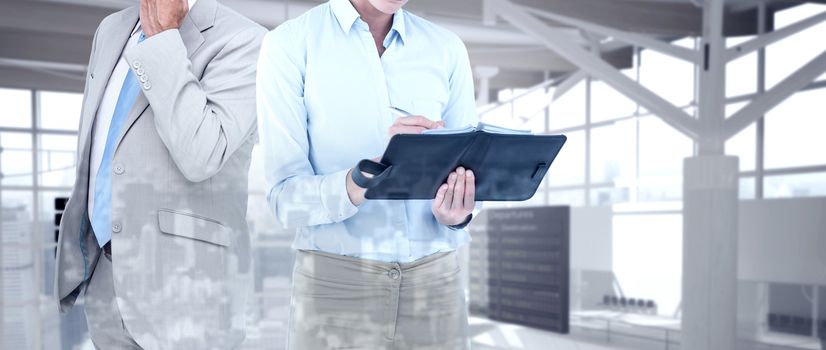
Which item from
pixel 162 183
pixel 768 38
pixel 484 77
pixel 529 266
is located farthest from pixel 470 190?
pixel 484 77

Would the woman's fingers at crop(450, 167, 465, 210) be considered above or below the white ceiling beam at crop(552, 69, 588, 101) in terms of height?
below

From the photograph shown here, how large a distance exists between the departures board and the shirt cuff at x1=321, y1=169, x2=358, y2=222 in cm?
533

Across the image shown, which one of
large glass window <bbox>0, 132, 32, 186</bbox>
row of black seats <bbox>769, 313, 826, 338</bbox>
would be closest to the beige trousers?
large glass window <bbox>0, 132, 32, 186</bbox>

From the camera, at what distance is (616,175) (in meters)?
8.24

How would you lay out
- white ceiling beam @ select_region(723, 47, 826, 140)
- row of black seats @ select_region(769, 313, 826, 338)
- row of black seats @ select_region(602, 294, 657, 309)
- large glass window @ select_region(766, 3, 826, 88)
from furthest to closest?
row of black seats @ select_region(602, 294, 657, 309)
large glass window @ select_region(766, 3, 826, 88)
row of black seats @ select_region(769, 313, 826, 338)
white ceiling beam @ select_region(723, 47, 826, 140)

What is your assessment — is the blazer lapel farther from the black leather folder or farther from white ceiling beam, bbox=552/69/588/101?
white ceiling beam, bbox=552/69/588/101

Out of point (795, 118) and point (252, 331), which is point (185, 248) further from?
point (795, 118)

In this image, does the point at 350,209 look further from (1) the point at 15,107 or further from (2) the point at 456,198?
(1) the point at 15,107

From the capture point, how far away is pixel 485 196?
3.81ft

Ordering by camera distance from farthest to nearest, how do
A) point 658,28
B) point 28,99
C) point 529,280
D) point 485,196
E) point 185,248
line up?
point 529,280, point 658,28, point 28,99, point 185,248, point 485,196

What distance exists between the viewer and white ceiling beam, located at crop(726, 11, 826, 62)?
17.2 ft

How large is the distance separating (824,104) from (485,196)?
6221mm

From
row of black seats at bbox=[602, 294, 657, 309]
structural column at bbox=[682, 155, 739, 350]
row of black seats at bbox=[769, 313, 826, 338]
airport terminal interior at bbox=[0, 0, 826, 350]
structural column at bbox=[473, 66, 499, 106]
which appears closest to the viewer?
airport terminal interior at bbox=[0, 0, 826, 350]

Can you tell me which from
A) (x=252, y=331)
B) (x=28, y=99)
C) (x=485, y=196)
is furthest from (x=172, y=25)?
(x=28, y=99)
